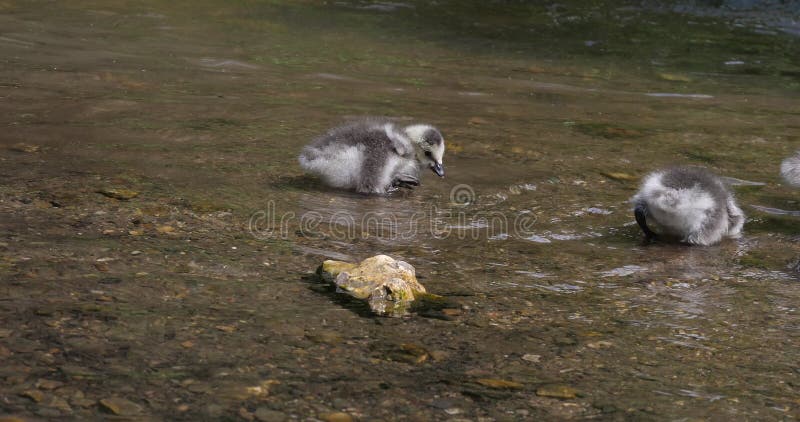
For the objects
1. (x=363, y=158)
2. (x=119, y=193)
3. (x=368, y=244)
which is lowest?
(x=368, y=244)

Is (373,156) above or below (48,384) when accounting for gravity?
above

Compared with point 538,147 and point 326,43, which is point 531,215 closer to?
point 538,147

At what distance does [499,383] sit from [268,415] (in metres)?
0.87

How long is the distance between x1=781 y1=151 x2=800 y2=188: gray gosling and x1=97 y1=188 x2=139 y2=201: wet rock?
3862 millimetres

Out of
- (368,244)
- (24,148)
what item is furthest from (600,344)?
(24,148)

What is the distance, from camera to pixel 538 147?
24.3ft

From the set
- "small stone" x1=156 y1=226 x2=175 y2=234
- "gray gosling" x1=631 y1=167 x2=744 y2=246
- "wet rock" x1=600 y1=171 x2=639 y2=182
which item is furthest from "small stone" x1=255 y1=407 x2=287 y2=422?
"wet rock" x1=600 y1=171 x2=639 y2=182

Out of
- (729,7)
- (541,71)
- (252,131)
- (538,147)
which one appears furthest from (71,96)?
(729,7)

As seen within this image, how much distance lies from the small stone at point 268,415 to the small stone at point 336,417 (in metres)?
0.13

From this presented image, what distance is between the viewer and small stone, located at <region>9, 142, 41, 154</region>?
249 inches

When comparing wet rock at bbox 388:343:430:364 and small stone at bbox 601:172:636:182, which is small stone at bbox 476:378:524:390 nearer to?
wet rock at bbox 388:343:430:364

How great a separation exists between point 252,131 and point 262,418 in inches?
166

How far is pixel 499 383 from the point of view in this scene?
12.1 ft

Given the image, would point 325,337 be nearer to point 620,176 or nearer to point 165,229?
point 165,229
